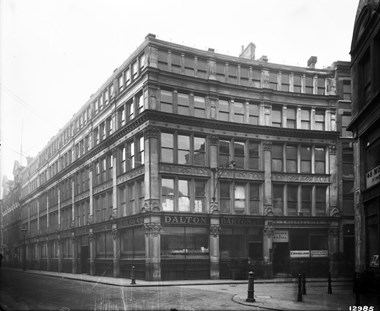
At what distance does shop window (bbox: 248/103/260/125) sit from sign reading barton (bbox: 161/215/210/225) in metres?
9.18

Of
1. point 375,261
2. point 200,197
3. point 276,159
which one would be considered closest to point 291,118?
point 276,159

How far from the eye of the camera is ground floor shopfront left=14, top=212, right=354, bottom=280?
30109mm

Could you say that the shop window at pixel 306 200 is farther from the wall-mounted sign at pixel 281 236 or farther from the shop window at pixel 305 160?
the wall-mounted sign at pixel 281 236

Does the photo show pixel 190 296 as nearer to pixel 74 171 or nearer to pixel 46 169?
pixel 74 171

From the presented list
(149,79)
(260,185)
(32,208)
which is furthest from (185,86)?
(32,208)

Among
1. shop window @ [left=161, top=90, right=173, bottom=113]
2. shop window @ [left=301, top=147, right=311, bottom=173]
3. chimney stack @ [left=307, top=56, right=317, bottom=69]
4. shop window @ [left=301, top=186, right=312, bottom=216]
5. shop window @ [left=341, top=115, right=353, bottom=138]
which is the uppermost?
chimney stack @ [left=307, top=56, right=317, bottom=69]

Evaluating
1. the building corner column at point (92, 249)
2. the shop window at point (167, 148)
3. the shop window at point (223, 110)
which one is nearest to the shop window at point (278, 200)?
the shop window at point (223, 110)

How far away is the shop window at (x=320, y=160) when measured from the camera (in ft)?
120

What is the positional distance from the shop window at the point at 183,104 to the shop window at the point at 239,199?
705 cm

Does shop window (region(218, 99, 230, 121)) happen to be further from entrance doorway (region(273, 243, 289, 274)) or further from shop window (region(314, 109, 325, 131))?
entrance doorway (region(273, 243, 289, 274))

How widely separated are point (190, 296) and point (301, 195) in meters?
19.3

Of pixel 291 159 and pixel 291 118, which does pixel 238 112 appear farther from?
pixel 291 159

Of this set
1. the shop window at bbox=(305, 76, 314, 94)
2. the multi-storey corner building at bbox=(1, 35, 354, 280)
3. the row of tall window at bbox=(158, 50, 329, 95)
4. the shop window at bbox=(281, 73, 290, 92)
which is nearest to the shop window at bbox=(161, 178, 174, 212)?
the multi-storey corner building at bbox=(1, 35, 354, 280)

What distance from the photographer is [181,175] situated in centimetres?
3130
